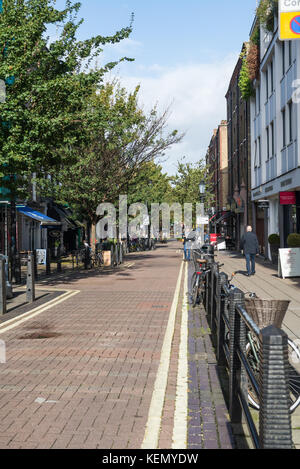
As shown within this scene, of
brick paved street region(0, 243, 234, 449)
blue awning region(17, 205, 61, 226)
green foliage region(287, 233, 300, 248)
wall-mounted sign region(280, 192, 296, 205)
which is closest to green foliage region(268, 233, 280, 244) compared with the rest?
wall-mounted sign region(280, 192, 296, 205)

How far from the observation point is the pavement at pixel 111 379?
4.55 metres

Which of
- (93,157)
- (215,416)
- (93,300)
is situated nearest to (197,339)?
(215,416)

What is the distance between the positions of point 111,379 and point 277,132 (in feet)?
66.5

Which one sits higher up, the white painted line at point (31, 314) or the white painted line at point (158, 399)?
→ the white painted line at point (31, 314)

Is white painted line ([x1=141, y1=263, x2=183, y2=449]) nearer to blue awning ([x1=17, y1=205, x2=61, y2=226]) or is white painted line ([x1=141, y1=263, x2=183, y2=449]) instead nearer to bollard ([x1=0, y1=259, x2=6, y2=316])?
bollard ([x1=0, y1=259, x2=6, y2=316])

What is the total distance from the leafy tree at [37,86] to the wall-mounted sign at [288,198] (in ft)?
29.3

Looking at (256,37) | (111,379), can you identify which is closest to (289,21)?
(111,379)

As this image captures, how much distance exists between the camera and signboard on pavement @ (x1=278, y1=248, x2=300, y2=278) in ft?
59.4

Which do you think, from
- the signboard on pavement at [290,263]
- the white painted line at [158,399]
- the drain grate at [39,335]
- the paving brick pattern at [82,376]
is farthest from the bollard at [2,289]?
the signboard on pavement at [290,263]

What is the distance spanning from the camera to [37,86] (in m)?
14.9

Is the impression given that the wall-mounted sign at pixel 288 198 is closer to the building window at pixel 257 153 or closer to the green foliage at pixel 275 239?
the green foliage at pixel 275 239

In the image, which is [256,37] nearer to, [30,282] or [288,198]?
[288,198]

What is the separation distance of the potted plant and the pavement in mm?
12596

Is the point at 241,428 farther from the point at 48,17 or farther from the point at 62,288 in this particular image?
the point at 48,17
